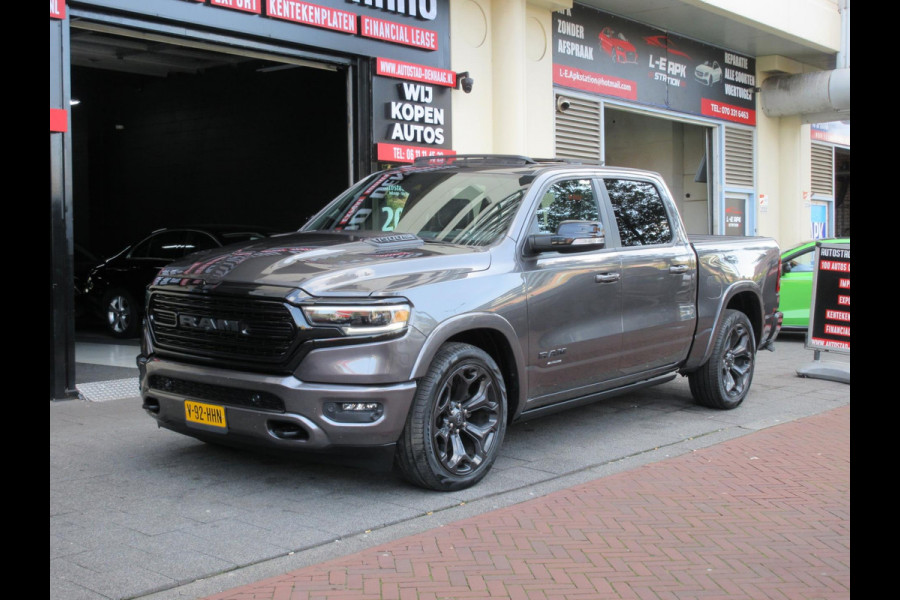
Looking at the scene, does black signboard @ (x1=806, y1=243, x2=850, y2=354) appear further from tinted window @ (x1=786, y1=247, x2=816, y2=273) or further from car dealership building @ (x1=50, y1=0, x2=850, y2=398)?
car dealership building @ (x1=50, y1=0, x2=850, y2=398)

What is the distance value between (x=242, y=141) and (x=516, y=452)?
12.8 meters

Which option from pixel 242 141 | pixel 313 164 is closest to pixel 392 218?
pixel 313 164

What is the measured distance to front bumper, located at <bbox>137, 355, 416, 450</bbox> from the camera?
15.7 ft

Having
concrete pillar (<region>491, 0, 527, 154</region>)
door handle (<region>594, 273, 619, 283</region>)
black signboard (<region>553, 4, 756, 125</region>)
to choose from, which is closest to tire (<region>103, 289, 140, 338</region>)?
concrete pillar (<region>491, 0, 527, 154</region>)

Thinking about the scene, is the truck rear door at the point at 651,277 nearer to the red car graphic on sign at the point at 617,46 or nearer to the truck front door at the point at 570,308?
the truck front door at the point at 570,308

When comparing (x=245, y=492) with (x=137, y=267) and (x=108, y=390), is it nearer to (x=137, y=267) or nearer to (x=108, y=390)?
(x=108, y=390)

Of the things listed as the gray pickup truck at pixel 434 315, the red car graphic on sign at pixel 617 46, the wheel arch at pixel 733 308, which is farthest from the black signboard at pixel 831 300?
the red car graphic on sign at pixel 617 46

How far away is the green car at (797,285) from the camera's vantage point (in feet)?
42.8

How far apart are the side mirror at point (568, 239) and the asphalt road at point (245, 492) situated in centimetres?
144

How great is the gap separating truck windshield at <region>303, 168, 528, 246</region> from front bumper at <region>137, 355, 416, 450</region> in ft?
4.60

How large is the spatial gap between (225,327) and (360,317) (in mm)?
789
